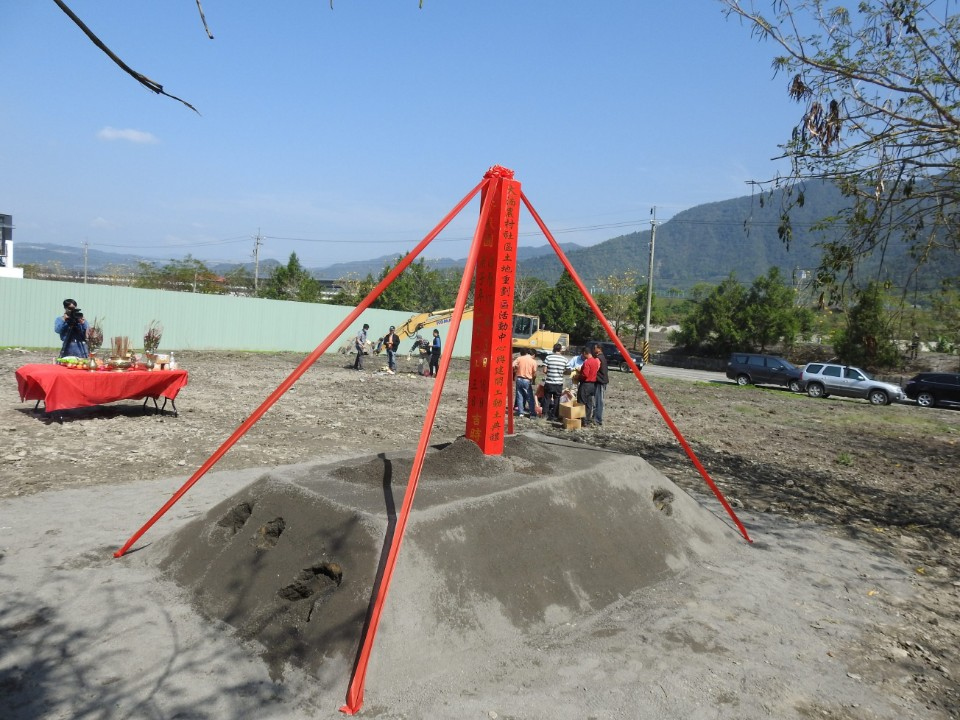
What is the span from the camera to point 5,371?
16.1 metres

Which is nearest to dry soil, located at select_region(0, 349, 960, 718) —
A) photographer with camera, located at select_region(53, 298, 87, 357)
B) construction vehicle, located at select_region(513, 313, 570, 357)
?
photographer with camera, located at select_region(53, 298, 87, 357)

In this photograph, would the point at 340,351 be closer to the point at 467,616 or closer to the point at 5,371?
the point at 5,371

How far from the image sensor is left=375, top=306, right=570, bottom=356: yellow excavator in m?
30.4

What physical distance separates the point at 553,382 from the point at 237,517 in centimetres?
959

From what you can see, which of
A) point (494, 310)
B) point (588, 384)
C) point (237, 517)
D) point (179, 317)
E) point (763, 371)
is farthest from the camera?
point (763, 371)

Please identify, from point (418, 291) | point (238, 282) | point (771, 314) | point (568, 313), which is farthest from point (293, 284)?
point (771, 314)

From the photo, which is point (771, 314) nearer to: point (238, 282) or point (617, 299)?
point (617, 299)

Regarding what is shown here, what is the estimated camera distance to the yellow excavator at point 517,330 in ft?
99.8

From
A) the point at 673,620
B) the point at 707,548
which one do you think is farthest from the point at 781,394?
the point at 673,620

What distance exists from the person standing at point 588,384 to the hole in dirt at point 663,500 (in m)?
7.00

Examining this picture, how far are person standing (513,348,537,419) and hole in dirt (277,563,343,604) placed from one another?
9.41m

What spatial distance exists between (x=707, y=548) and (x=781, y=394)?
2082 centimetres

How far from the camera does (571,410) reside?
1392cm

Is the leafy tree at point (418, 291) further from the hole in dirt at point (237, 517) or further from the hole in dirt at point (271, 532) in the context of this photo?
the hole in dirt at point (271, 532)
